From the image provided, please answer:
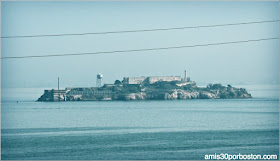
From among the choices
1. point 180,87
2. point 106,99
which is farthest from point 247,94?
point 106,99

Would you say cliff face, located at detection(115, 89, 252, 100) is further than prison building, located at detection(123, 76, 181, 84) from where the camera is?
No

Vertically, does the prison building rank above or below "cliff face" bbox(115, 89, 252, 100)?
above

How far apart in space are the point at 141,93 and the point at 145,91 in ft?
6.43

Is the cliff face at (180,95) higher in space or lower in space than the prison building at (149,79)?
lower

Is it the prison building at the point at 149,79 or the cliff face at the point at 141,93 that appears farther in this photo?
the prison building at the point at 149,79

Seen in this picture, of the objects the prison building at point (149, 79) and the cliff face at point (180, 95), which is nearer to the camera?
the cliff face at point (180, 95)

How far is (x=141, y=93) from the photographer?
496 feet

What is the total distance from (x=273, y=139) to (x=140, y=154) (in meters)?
11.4

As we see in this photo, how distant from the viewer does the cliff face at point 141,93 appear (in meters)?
150

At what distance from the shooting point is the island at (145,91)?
149750 millimetres

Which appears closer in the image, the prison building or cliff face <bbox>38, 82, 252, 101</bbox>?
cliff face <bbox>38, 82, 252, 101</bbox>

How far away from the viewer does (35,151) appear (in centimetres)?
2734

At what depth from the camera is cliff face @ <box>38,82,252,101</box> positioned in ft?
491

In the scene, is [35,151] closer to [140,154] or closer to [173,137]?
[140,154]
